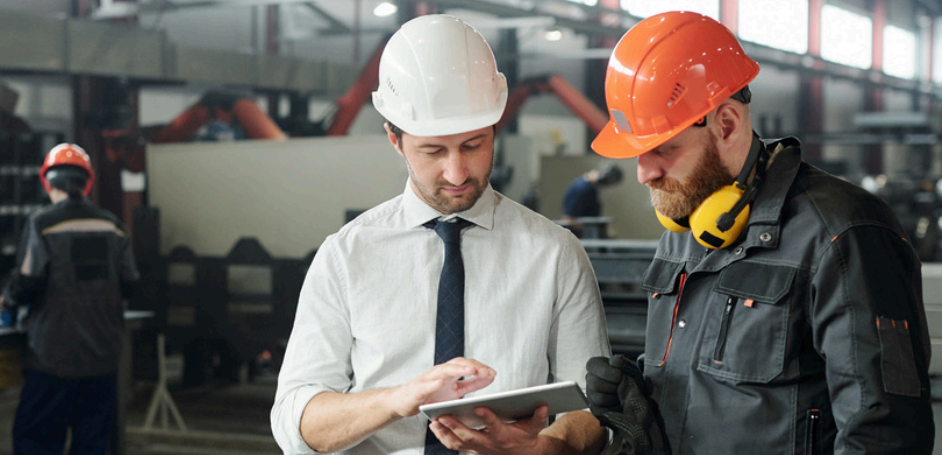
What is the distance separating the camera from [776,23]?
9211mm

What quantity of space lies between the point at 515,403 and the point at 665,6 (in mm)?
6921

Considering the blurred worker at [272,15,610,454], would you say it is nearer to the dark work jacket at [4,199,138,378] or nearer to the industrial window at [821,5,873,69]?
the dark work jacket at [4,199,138,378]

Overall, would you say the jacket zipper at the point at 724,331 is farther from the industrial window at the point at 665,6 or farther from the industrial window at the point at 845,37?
the industrial window at the point at 845,37

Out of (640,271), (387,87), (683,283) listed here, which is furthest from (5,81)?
(683,283)

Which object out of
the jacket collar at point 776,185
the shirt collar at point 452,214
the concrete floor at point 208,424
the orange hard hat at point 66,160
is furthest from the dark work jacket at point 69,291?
the jacket collar at point 776,185

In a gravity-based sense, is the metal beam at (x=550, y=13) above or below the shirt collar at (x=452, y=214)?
above

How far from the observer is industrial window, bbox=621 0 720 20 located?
7.12m

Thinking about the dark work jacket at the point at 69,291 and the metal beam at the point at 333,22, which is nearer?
the dark work jacket at the point at 69,291

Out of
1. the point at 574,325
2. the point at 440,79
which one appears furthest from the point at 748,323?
the point at 440,79

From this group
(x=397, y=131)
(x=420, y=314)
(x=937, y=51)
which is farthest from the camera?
(x=937, y=51)

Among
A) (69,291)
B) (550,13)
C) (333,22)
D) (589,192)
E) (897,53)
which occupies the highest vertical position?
(897,53)

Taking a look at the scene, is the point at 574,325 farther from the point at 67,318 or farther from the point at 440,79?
the point at 67,318

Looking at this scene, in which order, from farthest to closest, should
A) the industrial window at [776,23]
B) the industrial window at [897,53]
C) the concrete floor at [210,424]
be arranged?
the industrial window at [897,53] < the industrial window at [776,23] < the concrete floor at [210,424]

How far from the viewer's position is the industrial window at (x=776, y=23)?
863 cm
